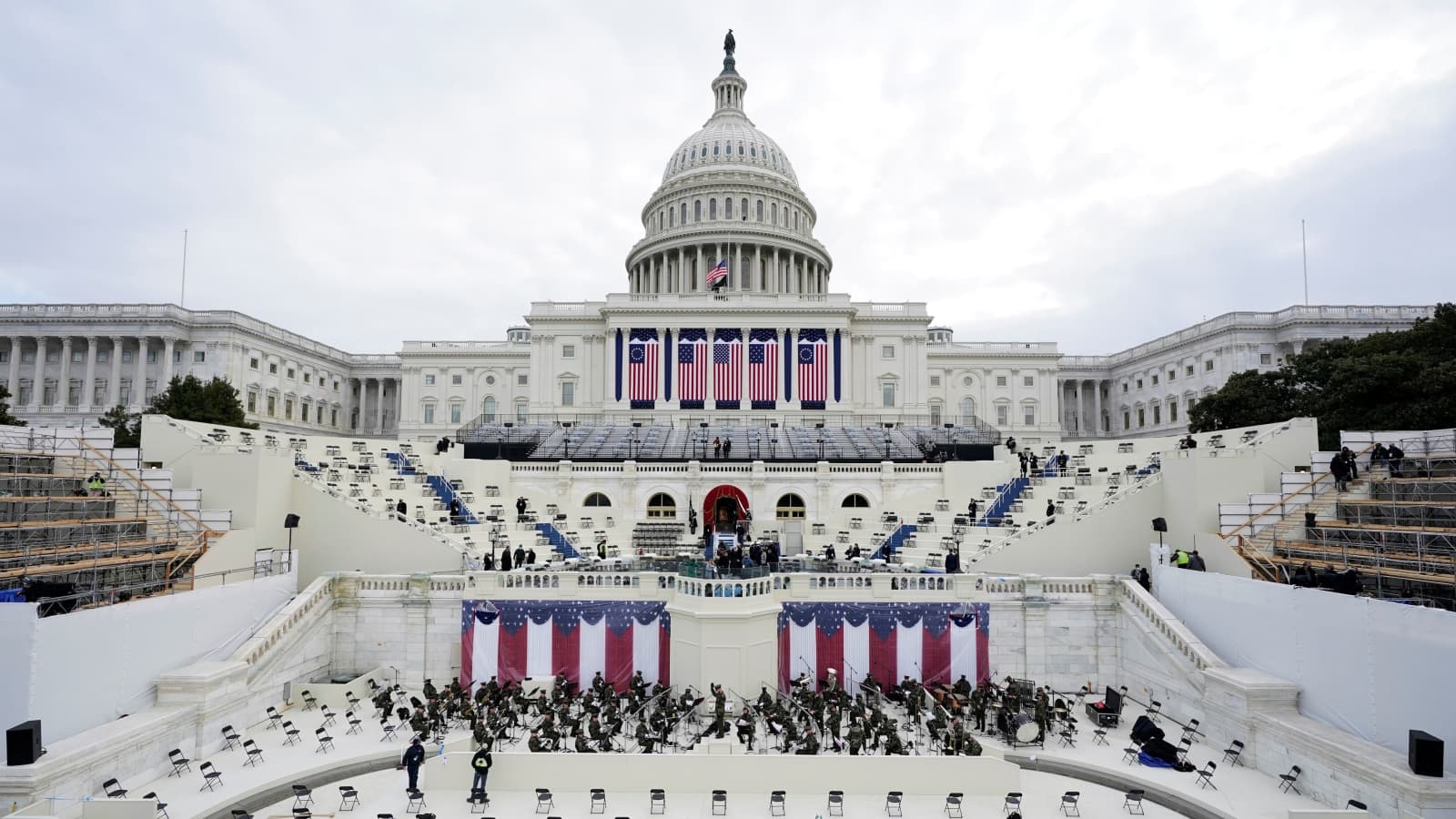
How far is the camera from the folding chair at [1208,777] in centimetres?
1739

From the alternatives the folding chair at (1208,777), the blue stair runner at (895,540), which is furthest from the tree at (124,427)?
the folding chair at (1208,777)

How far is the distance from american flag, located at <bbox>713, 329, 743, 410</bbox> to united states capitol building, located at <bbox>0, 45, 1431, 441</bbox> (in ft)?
0.45

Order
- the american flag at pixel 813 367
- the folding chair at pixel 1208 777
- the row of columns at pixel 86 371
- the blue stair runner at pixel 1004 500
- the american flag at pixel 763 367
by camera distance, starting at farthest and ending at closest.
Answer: the row of columns at pixel 86 371, the american flag at pixel 813 367, the american flag at pixel 763 367, the blue stair runner at pixel 1004 500, the folding chair at pixel 1208 777

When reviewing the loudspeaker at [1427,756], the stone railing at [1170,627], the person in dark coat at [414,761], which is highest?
the stone railing at [1170,627]

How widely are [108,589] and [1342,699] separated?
30105 mm

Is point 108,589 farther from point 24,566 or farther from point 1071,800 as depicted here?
point 1071,800

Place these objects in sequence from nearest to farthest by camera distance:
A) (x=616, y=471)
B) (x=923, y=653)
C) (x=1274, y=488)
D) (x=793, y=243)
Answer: (x=923, y=653) < (x=1274, y=488) < (x=616, y=471) < (x=793, y=243)

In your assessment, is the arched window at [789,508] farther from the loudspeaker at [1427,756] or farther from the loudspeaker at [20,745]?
the loudspeaker at [20,745]

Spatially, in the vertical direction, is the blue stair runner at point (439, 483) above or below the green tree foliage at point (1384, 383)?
below

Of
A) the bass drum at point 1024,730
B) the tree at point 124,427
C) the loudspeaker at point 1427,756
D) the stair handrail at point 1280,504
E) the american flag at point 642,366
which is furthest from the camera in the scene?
the american flag at point 642,366

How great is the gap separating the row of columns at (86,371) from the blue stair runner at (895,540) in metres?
74.5

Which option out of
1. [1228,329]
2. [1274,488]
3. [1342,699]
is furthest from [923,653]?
[1228,329]

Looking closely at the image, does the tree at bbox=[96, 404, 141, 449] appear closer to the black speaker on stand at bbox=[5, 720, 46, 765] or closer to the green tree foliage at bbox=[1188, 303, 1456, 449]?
the black speaker on stand at bbox=[5, 720, 46, 765]

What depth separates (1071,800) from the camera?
53.3 feet
